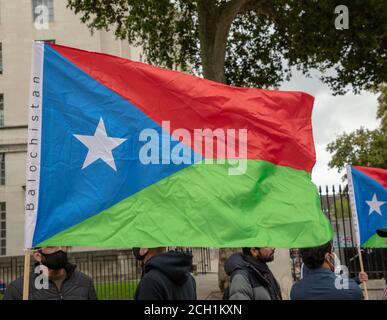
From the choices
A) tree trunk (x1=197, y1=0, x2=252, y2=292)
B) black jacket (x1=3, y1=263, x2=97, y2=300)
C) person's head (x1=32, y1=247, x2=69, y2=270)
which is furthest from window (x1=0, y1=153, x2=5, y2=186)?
person's head (x1=32, y1=247, x2=69, y2=270)

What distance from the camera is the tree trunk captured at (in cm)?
1554

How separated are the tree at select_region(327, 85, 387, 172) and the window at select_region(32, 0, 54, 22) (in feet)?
69.2

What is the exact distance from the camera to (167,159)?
14.1ft

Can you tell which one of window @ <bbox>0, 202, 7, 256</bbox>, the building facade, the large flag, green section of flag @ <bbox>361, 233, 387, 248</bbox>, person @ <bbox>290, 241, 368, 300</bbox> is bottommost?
person @ <bbox>290, 241, 368, 300</bbox>

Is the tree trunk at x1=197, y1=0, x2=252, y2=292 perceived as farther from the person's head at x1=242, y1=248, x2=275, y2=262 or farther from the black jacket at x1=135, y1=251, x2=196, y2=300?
the black jacket at x1=135, y1=251, x2=196, y2=300

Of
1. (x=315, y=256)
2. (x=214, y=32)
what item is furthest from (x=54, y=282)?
(x=214, y=32)

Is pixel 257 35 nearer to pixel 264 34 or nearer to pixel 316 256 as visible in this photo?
pixel 264 34

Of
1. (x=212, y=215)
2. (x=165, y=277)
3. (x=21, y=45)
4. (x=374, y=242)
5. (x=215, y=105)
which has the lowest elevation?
(x=165, y=277)

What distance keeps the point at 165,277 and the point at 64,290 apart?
1.32 meters

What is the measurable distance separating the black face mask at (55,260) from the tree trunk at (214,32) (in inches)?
436

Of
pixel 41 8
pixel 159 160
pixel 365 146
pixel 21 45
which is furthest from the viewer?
pixel 365 146

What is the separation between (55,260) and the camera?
15.5ft

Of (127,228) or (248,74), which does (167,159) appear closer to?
(127,228)

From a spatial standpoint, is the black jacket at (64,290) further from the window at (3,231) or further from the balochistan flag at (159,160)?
the window at (3,231)
